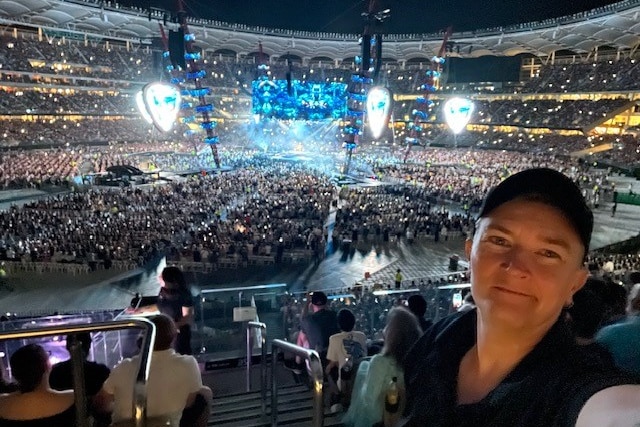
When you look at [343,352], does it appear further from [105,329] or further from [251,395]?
[105,329]

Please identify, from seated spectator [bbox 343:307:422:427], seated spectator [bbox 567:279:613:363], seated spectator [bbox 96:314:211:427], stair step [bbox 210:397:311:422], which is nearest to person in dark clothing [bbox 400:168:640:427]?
seated spectator [bbox 343:307:422:427]

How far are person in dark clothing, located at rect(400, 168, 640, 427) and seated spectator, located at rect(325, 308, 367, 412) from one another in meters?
2.79

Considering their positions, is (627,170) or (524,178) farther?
(627,170)

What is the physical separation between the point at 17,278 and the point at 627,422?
16.1 meters

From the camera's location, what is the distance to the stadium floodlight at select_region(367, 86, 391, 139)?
2945 cm

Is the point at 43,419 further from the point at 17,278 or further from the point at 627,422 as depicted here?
the point at 17,278

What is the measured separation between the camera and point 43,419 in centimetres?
246

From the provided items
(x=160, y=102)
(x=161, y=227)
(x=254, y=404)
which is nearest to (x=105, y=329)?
(x=254, y=404)

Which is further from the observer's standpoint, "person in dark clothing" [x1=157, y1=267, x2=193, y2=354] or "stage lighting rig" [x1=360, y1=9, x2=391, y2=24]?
"stage lighting rig" [x1=360, y1=9, x2=391, y2=24]

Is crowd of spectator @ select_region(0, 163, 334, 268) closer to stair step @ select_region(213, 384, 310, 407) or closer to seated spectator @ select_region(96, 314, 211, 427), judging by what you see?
stair step @ select_region(213, 384, 310, 407)

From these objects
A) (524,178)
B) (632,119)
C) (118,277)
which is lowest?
(118,277)

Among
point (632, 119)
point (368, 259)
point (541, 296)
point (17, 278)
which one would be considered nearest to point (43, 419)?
point (541, 296)

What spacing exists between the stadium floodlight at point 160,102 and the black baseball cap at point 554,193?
95.2ft

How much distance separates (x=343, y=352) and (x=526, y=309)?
327 centimetres
